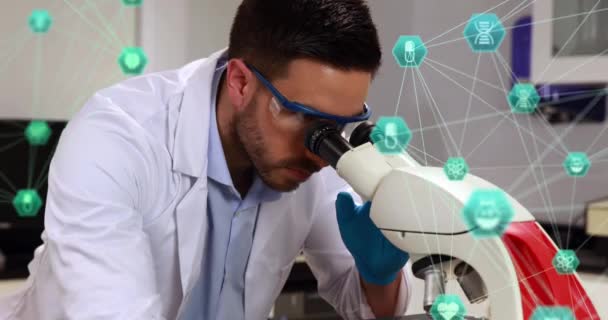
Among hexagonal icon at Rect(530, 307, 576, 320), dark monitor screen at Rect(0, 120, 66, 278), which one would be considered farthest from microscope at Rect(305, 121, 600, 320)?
dark monitor screen at Rect(0, 120, 66, 278)

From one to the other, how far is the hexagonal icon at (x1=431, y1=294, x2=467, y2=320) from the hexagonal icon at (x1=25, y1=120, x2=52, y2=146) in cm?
164

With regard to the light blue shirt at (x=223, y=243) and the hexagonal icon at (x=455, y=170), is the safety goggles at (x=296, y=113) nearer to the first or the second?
the light blue shirt at (x=223, y=243)

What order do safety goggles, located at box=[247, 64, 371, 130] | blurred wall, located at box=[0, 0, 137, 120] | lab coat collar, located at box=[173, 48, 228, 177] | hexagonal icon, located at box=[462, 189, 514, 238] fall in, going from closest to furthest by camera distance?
hexagonal icon, located at box=[462, 189, 514, 238] → safety goggles, located at box=[247, 64, 371, 130] → lab coat collar, located at box=[173, 48, 228, 177] → blurred wall, located at box=[0, 0, 137, 120]

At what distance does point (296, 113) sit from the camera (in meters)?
1.07

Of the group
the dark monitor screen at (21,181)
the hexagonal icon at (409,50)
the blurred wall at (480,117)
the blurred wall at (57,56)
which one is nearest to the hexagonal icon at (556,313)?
the hexagonal icon at (409,50)

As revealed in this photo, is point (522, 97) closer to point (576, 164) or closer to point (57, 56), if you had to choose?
point (576, 164)

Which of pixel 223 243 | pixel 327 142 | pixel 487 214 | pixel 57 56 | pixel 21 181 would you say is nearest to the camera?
pixel 487 214

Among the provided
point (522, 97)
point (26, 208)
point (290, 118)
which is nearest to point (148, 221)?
point (290, 118)

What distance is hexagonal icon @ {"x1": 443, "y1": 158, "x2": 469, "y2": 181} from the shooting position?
73cm

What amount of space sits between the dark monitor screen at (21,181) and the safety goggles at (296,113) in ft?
4.13

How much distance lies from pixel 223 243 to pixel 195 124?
0.69ft

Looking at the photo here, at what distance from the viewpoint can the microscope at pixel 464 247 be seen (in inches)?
26.9

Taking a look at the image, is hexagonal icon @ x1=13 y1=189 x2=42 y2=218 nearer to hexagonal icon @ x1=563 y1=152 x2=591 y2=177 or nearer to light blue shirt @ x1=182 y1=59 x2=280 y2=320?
light blue shirt @ x1=182 y1=59 x2=280 y2=320

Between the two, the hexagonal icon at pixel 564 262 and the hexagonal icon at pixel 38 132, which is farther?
the hexagonal icon at pixel 38 132
